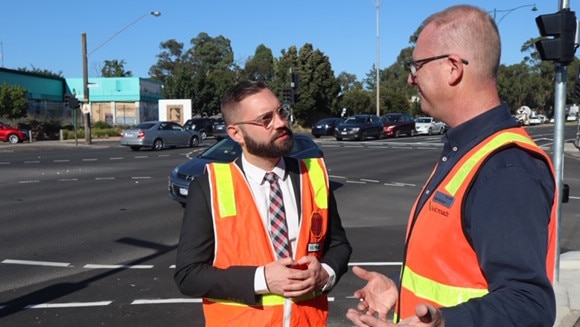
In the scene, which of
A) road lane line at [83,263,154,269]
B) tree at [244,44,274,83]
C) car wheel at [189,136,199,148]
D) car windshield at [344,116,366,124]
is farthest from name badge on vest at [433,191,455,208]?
tree at [244,44,274,83]

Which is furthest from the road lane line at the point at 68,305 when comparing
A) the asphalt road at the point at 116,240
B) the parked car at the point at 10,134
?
the parked car at the point at 10,134

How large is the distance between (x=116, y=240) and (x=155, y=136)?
21755 millimetres

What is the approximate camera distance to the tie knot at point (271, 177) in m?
2.64

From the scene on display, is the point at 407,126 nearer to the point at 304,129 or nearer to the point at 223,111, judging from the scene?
the point at 304,129

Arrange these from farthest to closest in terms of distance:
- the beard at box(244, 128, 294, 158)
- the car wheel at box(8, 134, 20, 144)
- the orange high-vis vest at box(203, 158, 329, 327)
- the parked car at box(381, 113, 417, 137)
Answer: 1. the parked car at box(381, 113, 417, 137)
2. the car wheel at box(8, 134, 20, 144)
3. the beard at box(244, 128, 294, 158)
4. the orange high-vis vest at box(203, 158, 329, 327)

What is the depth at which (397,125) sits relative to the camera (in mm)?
43469

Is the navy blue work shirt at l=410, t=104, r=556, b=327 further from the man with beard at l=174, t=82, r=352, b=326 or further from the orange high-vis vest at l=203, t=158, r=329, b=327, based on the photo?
the orange high-vis vest at l=203, t=158, r=329, b=327

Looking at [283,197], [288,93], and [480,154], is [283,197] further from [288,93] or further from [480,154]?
[288,93]

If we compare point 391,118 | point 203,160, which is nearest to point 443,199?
point 203,160

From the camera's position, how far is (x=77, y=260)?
7.26 metres

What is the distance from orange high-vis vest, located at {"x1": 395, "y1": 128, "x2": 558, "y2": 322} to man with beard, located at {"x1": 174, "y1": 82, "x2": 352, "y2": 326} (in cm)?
69

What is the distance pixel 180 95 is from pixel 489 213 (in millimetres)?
65699

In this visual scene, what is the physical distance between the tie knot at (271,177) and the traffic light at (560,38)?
14.8 feet

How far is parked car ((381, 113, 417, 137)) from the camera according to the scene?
42.9 m
